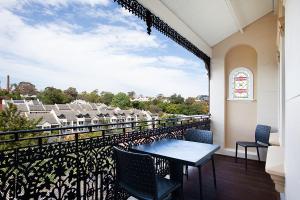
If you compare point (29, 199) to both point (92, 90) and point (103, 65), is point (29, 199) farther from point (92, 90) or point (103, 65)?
point (103, 65)

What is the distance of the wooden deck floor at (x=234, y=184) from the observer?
2.61 meters

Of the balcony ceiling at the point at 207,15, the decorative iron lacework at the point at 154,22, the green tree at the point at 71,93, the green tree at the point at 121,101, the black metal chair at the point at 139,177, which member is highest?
the balcony ceiling at the point at 207,15

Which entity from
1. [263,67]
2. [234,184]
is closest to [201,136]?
[234,184]

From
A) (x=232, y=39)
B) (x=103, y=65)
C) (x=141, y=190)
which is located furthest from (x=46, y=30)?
(x=141, y=190)

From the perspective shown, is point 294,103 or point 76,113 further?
point 76,113

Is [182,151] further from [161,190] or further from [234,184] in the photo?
[234,184]

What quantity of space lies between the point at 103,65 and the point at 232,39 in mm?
6829

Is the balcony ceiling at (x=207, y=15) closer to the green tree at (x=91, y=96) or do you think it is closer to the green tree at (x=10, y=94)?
the green tree at (x=91, y=96)

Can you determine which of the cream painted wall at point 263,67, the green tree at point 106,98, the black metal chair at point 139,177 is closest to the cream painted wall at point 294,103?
the black metal chair at point 139,177

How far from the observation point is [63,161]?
176cm

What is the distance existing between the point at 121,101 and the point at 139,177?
184cm

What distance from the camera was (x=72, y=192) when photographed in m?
1.83

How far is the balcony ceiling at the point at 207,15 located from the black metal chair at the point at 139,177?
1.92 m

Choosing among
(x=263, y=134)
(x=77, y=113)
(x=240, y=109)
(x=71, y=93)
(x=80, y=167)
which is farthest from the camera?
(x=240, y=109)
